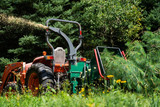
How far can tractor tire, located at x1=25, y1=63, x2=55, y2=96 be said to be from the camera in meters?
4.56

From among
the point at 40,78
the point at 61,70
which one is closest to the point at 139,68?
the point at 61,70

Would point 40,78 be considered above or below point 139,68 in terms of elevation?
below

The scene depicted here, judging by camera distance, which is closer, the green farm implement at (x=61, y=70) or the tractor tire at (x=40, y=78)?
the tractor tire at (x=40, y=78)

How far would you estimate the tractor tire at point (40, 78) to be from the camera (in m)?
4.56

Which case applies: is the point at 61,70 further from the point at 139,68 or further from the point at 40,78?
the point at 139,68

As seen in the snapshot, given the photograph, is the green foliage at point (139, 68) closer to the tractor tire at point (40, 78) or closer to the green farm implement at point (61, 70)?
the green farm implement at point (61, 70)

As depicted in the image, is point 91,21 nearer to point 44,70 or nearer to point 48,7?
point 48,7

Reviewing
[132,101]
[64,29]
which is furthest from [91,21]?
[132,101]

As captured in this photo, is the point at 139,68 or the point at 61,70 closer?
the point at 139,68

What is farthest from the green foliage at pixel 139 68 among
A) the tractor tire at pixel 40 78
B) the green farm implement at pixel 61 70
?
the tractor tire at pixel 40 78

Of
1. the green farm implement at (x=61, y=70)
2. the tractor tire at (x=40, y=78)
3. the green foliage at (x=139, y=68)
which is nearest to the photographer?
the green foliage at (x=139, y=68)

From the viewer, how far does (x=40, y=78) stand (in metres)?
4.69

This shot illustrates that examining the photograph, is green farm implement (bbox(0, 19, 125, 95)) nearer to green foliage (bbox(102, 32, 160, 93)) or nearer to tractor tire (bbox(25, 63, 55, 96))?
tractor tire (bbox(25, 63, 55, 96))

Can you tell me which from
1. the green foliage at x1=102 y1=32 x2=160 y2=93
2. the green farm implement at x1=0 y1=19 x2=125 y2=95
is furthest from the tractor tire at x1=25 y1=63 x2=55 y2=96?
the green foliage at x1=102 y1=32 x2=160 y2=93
